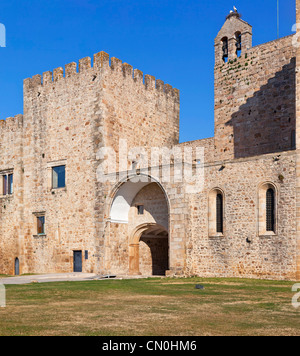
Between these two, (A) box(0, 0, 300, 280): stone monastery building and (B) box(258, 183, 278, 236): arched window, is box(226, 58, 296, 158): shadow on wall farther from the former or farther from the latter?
(B) box(258, 183, 278, 236): arched window

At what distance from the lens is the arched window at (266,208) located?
2094cm

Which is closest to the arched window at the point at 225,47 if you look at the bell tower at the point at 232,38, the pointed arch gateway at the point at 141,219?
the bell tower at the point at 232,38

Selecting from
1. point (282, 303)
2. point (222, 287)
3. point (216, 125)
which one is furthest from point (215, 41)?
point (282, 303)

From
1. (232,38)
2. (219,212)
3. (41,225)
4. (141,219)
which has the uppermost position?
(232,38)

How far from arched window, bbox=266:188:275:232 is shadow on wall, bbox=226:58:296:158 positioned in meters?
4.39

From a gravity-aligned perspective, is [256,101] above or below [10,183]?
above

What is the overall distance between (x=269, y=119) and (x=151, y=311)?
17149mm

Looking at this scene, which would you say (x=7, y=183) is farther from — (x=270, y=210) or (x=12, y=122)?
(x=270, y=210)

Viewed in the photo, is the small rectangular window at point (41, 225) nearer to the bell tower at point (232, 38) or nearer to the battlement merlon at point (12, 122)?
the battlement merlon at point (12, 122)

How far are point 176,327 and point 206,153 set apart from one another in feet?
67.2

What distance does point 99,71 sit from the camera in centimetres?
2769

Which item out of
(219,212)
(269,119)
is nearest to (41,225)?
(219,212)

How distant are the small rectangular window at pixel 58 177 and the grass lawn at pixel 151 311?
483 inches

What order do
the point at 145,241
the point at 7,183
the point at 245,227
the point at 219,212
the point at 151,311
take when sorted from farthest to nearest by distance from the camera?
the point at 7,183 → the point at 145,241 → the point at 219,212 → the point at 245,227 → the point at 151,311
